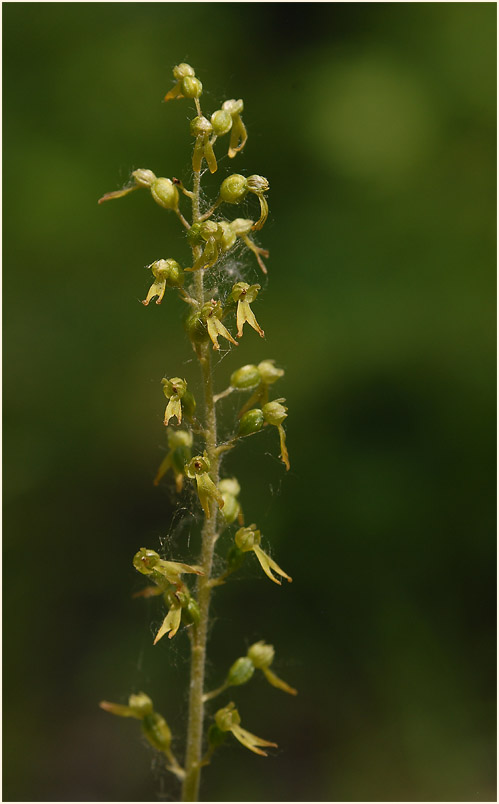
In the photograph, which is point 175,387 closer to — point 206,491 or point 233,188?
point 206,491

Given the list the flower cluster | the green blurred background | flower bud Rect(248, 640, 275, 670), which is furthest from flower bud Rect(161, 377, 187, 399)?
the green blurred background

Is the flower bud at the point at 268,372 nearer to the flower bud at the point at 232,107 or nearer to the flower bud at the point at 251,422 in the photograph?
the flower bud at the point at 251,422

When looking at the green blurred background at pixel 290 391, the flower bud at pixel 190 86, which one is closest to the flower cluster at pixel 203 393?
the flower bud at pixel 190 86

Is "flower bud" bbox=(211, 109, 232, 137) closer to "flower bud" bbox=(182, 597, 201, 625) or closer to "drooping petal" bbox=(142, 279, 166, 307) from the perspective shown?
"drooping petal" bbox=(142, 279, 166, 307)

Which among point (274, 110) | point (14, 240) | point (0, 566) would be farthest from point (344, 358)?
point (0, 566)

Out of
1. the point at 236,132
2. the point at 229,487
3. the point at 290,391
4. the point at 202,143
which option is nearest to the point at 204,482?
the point at 229,487
